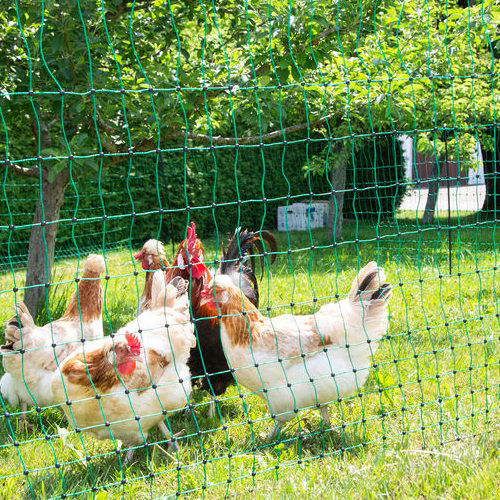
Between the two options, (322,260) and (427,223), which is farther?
(427,223)

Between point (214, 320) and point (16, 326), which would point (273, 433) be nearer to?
point (214, 320)

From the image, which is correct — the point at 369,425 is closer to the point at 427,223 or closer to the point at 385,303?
the point at 385,303

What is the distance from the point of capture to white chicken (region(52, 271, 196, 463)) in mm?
3025

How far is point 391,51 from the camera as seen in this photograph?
12.3 feet

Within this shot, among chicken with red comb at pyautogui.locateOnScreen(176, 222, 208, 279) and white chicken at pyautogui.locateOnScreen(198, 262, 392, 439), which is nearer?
white chicken at pyautogui.locateOnScreen(198, 262, 392, 439)

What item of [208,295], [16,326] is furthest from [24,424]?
[208,295]

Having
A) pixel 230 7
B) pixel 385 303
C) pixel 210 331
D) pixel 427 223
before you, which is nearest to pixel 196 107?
pixel 230 7

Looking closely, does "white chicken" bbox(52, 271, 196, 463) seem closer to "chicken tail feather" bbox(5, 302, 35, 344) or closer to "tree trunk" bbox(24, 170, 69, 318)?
"chicken tail feather" bbox(5, 302, 35, 344)

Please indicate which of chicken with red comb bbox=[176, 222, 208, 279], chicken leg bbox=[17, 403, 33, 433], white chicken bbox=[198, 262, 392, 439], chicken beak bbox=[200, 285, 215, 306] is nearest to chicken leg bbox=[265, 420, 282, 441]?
white chicken bbox=[198, 262, 392, 439]

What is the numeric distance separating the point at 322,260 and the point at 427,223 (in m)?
4.39

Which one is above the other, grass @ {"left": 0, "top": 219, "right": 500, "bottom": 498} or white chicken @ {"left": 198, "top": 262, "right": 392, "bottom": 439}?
white chicken @ {"left": 198, "top": 262, "right": 392, "bottom": 439}

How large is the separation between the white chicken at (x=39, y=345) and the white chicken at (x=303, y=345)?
85 cm

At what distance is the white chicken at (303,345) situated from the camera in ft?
11.1

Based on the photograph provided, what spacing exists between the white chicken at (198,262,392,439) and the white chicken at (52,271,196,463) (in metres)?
0.34
